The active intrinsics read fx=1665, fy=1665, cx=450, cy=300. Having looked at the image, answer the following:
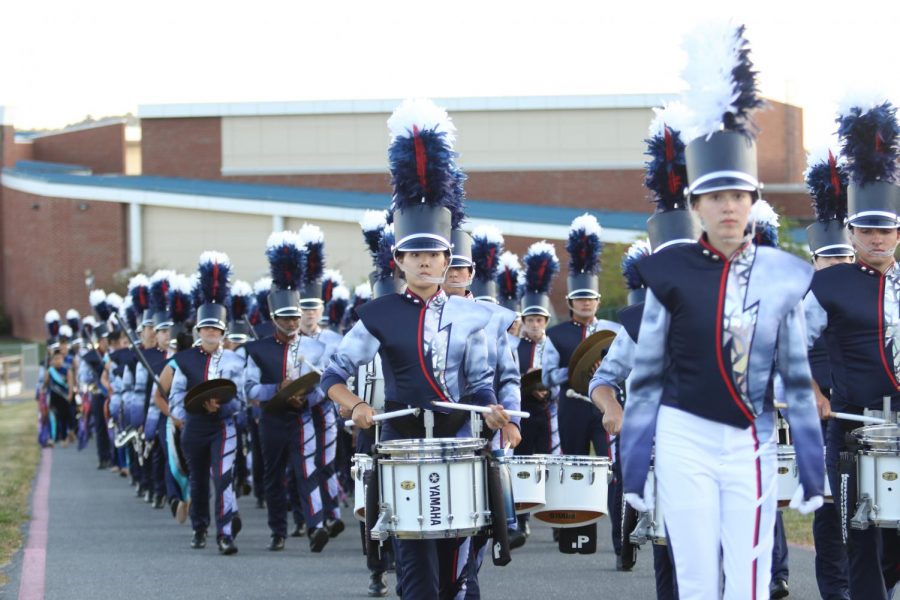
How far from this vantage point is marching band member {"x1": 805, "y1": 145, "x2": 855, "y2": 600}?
29.6ft

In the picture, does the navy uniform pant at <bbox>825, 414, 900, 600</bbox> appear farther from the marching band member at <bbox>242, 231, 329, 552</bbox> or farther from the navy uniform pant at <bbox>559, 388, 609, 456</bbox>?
the marching band member at <bbox>242, 231, 329, 552</bbox>

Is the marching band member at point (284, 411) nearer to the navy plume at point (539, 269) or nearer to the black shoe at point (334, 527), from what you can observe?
the black shoe at point (334, 527)

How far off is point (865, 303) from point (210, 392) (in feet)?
24.0

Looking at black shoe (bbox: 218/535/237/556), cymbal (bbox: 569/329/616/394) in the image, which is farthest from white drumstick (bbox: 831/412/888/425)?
black shoe (bbox: 218/535/237/556)

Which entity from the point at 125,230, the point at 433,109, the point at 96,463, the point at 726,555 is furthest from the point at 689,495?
the point at 125,230

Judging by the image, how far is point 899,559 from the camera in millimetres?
8180

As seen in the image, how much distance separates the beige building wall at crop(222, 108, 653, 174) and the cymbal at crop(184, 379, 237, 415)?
4950cm

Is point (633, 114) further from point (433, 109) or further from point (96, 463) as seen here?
point (433, 109)

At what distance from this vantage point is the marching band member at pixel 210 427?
14.3 meters

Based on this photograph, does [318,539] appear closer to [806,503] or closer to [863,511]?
[863,511]

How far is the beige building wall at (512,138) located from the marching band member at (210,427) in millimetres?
48306

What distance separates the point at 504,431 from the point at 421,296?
0.78 meters

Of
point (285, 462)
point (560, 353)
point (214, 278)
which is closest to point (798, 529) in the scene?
point (560, 353)

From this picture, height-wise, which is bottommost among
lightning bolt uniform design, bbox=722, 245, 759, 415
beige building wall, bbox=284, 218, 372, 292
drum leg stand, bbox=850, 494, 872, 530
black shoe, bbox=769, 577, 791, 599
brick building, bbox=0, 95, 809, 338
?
black shoe, bbox=769, 577, 791, 599
